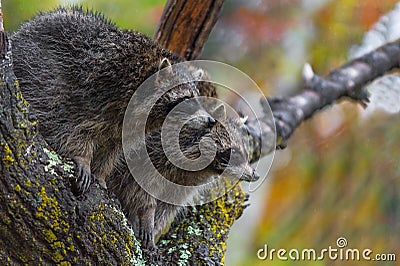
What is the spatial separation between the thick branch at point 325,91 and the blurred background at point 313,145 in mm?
936

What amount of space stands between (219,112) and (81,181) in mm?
1166

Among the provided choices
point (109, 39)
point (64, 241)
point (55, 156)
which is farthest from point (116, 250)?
point (109, 39)

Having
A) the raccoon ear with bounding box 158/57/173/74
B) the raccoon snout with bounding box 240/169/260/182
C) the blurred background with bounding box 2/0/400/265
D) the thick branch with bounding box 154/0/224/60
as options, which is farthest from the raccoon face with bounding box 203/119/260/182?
the blurred background with bounding box 2/0/400/265

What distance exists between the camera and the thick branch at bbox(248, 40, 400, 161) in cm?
474

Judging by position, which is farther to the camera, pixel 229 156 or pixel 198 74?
pixel 198 74

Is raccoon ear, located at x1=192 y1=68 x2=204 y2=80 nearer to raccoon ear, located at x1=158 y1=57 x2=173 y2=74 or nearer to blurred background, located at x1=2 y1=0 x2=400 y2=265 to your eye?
raccoon ear, located at x1=158 y1=57 x2=173 y2=74

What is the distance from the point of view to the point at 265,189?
21.7ft

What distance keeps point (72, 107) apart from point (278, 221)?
12.2 feet

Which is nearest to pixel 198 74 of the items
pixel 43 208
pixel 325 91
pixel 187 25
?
pixel 187 25

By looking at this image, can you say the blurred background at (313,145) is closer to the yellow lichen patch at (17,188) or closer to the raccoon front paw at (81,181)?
the raccoon front paw at (81,181)

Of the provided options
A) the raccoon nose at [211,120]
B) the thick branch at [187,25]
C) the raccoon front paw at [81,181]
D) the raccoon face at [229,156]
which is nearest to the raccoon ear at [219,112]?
the raccoon face at [229,156]

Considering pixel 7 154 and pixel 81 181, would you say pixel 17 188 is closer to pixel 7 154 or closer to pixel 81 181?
pixel 7 154

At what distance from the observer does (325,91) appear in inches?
205

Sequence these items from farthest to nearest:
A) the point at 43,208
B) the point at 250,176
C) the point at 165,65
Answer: the point at 250,176, the point at 165,65, the point at 43,208
